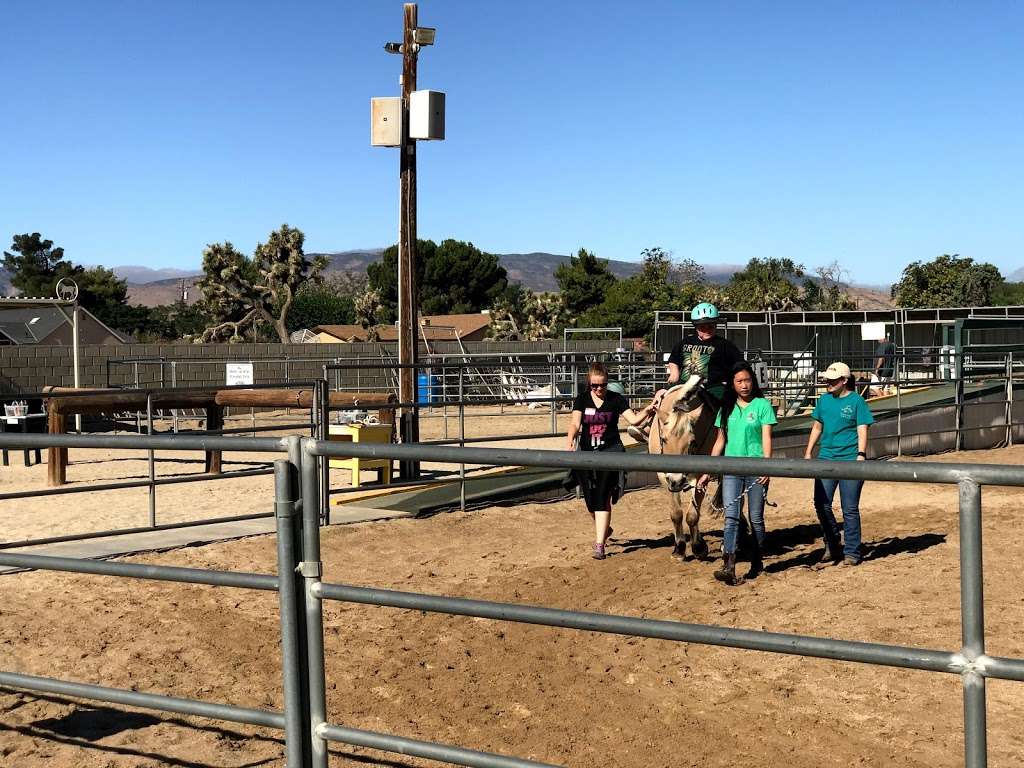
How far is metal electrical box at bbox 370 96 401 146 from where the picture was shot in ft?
45.4

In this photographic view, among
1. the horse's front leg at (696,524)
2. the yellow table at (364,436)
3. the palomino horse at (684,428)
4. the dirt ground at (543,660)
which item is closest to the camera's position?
the dirt ground at (543,660)

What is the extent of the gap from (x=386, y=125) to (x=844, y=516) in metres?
8.29

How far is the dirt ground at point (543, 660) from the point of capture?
4.77m

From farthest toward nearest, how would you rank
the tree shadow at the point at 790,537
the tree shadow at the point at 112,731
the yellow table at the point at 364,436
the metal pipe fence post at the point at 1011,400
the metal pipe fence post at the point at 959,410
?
the metal pipe fence post at the point at 1011,400 → the metal pipe fence post at the point at 959,410 → the yellow table at the point at 364,436 → the tree shadow at the point at 790,537 → the tree shadow at the point at 112,731

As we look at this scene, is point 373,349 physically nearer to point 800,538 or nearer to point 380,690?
point 800,538

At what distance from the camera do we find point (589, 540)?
32.7ft

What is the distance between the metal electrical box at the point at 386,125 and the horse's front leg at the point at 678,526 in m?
7.16

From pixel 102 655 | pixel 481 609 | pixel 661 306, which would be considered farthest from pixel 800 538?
pixel 661 306

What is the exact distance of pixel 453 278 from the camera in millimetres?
94625

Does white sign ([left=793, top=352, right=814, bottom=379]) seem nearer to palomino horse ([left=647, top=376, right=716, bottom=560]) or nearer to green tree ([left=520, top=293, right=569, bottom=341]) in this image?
palomino horse ([left=647, top=376, right=716, bottom=560])

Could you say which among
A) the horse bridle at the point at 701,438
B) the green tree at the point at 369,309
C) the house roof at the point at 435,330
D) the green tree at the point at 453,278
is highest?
the green tree at the point at 453,278

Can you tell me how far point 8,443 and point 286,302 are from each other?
52883 millimetres

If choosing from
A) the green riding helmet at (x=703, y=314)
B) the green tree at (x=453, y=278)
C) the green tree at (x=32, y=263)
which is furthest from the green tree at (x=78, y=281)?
the green riding helmet at (x=703, y=314)

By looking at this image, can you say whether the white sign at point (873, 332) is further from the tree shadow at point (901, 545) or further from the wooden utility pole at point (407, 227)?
the tree shadow at point (901, 545)
